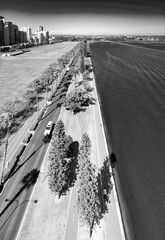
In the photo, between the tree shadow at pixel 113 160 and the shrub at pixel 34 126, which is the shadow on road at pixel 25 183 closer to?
the tree shadow at pixel 113 160

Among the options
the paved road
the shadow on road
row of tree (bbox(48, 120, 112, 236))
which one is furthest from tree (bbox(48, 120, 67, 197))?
the shadow on road

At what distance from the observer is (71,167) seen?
39.9 m

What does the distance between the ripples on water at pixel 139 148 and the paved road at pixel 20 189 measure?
18.0m

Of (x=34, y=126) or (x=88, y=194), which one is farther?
(x=34, y=126)

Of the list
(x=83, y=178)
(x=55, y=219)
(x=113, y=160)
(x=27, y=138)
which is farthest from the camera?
(x=27, y=138)

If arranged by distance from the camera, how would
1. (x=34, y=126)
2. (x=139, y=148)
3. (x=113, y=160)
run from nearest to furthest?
(x=113, y=160) < (x=139, y=148) < (x=34, y=126)

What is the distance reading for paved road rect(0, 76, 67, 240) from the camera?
95.9 feet

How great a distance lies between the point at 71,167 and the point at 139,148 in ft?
71.8

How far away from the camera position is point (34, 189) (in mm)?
35375

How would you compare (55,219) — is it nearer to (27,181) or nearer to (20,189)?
(20,189)

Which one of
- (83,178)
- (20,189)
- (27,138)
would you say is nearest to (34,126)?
(27,138)

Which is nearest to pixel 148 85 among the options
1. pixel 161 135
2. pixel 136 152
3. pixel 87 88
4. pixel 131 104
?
pixel 131 104

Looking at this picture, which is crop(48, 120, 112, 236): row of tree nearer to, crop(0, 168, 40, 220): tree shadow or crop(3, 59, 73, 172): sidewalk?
crop(0, 168, 40, 220): tree shadow

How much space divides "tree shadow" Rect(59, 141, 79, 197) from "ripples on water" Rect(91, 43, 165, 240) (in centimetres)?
1029
